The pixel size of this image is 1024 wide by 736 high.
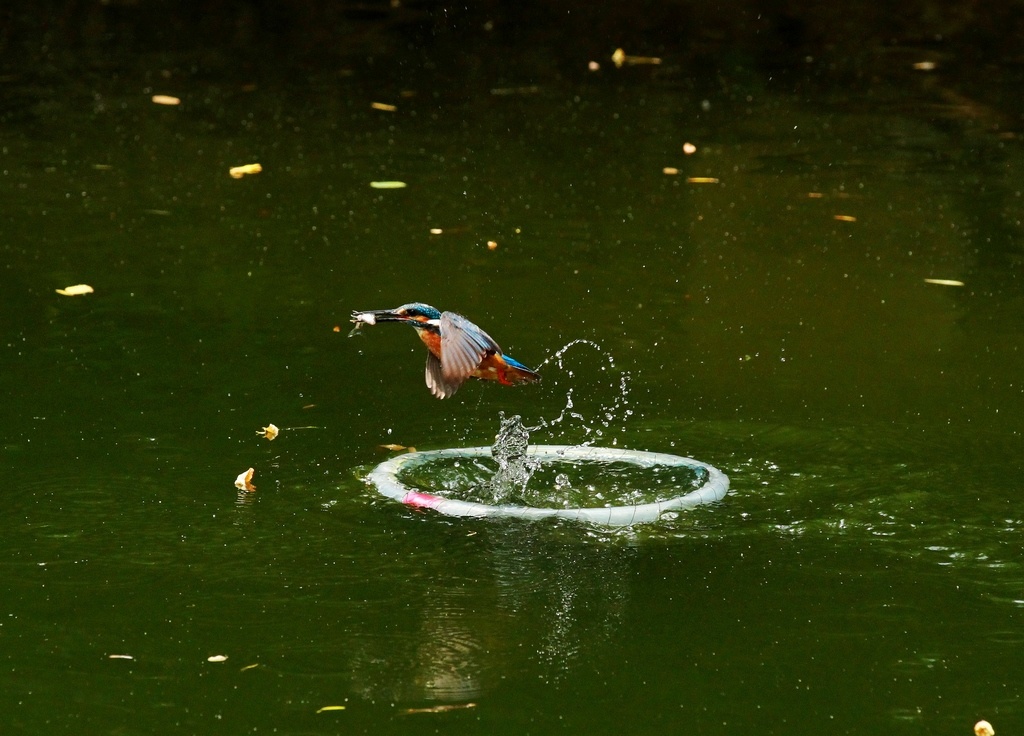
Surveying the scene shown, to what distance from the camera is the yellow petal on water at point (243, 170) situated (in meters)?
8.98

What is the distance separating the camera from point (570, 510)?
4.70 m

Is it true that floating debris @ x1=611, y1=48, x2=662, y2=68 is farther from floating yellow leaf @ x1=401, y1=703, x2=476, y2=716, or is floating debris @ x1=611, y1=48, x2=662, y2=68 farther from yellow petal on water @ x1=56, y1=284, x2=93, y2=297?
floating yellow leaf @ x1=401, y1=703, x2=476, y2=716

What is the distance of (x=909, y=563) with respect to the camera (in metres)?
4.41

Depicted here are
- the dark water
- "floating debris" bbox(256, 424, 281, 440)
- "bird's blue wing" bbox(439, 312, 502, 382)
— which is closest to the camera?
the dark water

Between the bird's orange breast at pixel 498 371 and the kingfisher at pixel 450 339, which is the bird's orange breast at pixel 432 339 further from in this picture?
the bird's orange breast at pixel 498 371

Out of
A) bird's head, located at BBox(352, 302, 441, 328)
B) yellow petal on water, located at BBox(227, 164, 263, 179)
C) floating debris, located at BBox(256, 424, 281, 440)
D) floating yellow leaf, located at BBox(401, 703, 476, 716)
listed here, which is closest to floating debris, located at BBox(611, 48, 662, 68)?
yellow petal on water, located at BBox(227, 164, 263, 179)

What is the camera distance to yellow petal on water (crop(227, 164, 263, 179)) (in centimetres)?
898

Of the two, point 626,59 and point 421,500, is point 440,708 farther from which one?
point 626,59

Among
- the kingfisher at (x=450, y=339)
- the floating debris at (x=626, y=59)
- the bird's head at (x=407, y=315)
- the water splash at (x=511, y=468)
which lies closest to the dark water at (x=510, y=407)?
the water splash at (x=511, y=468)

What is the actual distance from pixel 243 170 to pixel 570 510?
4.86 meters

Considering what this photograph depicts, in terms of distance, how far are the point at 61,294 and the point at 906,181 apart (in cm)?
462

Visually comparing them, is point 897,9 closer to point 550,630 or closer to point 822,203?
point 822,203

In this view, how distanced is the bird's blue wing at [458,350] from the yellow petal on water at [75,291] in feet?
9.70

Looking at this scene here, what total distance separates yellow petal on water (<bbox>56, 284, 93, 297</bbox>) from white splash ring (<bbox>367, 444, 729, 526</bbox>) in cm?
233
